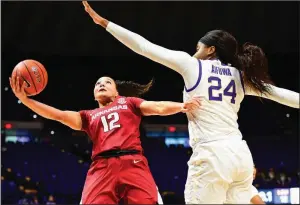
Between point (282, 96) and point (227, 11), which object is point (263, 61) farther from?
point (227, 11)

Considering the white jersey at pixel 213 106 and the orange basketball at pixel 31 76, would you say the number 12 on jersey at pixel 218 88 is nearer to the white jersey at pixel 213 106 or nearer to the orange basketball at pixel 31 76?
the white jersey at pixel 213 106

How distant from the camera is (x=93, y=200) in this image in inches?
148

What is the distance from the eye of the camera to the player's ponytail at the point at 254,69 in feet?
11.9

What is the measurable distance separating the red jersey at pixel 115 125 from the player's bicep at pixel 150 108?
1.9 inches

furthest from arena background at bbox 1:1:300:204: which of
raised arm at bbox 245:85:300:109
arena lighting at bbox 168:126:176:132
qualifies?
raised arm at bbox 245:85:300:109

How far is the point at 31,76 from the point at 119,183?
1.31 metres

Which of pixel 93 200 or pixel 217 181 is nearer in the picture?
pixel 217 181

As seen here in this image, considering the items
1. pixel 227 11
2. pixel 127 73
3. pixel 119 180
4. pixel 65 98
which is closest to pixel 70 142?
pixel 65 98

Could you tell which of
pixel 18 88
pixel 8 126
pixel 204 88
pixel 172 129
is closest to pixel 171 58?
pixel 204 88

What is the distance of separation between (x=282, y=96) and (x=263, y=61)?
0.32 m

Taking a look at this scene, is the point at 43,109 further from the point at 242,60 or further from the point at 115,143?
the point at 242,60

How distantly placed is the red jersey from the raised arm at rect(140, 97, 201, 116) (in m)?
0.10

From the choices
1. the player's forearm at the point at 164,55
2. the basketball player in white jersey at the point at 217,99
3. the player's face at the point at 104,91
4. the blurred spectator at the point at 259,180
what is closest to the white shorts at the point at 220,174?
the basketball player in white jersey at the point at 217,99

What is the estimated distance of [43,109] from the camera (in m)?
4.13
